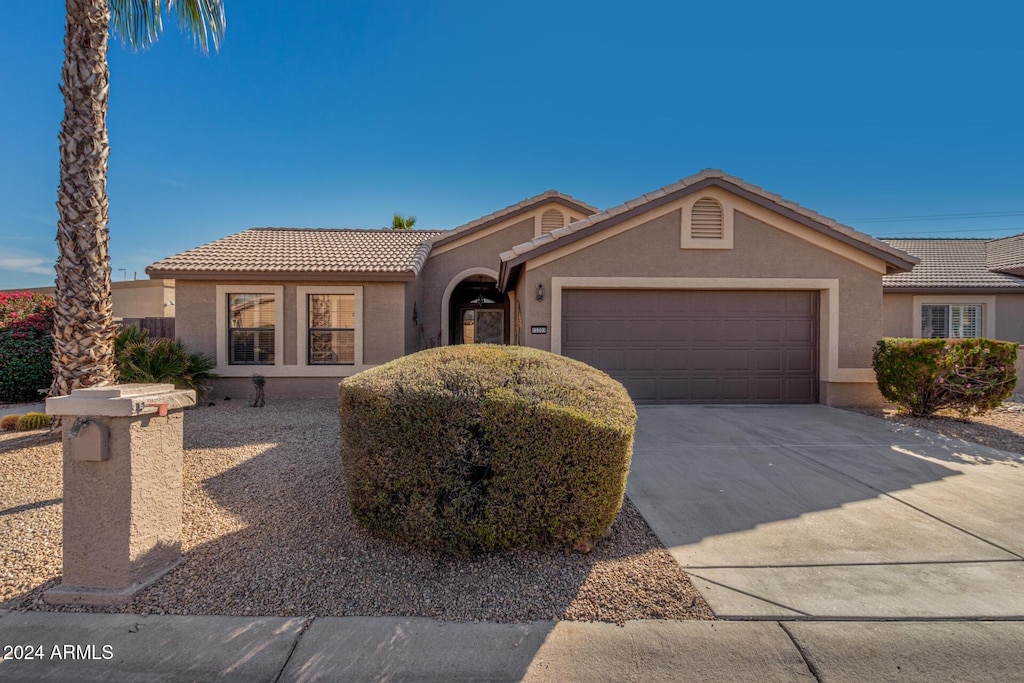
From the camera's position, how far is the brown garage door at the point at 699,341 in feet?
31.2

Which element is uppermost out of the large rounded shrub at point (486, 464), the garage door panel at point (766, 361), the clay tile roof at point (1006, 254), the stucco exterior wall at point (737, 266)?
the clay tile roof at point (1006, 254)

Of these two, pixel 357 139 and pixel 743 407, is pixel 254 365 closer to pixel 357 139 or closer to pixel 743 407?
pixel 357 139

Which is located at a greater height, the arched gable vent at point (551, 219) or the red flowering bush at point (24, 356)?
the arched gable vent at point (551, 219)

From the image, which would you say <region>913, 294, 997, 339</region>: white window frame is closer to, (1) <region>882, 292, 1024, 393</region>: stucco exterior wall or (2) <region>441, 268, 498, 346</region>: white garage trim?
(1) <region>882, 292, 1024, 393</region>: stucco exterior wall

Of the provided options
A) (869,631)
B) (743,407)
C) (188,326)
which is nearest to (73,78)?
(188,326)

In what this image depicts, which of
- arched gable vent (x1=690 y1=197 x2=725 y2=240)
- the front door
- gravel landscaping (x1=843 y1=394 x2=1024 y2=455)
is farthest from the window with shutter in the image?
the front door

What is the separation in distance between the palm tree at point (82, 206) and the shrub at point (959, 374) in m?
13.3

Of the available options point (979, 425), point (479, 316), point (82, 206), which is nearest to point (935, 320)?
point (979, 425)

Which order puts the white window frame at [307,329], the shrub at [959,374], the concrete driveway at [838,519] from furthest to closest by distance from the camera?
the white window frame at [307,329] → the shrub at [959,374] → the concrete driveway at [838,519]

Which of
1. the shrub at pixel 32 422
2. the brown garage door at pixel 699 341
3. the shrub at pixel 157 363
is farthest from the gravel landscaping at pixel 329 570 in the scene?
the brown garage door at pixel 699 341

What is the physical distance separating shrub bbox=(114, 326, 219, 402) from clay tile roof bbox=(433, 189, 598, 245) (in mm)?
6972

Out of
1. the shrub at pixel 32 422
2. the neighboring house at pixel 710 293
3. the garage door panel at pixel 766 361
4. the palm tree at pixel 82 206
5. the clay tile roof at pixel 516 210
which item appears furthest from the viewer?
the clay tile roof at pixel 516 210

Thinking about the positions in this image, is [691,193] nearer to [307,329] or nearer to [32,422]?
[307,329]

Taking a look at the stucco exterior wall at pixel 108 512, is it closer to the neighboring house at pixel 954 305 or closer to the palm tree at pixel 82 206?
the palm tree at pixel 82 206
